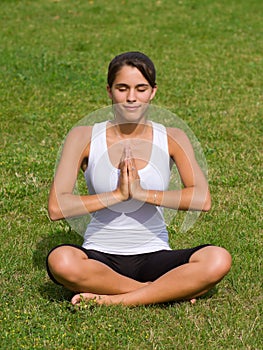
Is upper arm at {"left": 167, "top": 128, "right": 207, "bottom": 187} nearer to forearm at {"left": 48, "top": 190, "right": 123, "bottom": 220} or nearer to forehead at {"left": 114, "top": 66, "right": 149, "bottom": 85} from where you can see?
forehead at {"left": 114, "top": 66, "right": 149, "bottom": 85}

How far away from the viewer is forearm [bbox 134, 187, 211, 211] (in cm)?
479

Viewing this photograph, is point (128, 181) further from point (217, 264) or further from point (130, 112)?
point (217, 264)

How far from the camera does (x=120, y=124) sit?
5012mm

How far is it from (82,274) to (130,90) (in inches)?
50.6

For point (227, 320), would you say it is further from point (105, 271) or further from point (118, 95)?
point (118, 95)

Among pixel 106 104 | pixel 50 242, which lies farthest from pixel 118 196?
pixel 106 104

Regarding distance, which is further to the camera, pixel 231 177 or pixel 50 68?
pixel 50 68

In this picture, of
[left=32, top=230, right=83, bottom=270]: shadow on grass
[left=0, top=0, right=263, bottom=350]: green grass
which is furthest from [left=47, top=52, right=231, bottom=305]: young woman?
[left=32, top=230, right=83, bottom=270]: shadow on grass

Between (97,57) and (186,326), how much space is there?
884 cm

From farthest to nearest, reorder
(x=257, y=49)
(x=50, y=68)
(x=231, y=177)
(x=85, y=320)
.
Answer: (x=257, y=49)
(x=50, y=68)
(x=231, y=177)
(x=85, y=320)

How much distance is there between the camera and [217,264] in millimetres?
4797

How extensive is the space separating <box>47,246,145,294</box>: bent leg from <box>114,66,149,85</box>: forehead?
1.20 meters

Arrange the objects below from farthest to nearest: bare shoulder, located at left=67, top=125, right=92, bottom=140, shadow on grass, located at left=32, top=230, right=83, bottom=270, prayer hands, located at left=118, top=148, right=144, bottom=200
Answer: shadow on grass, located at left=32, top=230, right=83, bottom=270
bare shoulder, located at left=67, top=125, right=92, bottom=140
prayer hands, located at left=118, top=148, right=144, bottom=200

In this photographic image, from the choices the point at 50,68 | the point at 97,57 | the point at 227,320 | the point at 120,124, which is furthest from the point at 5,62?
the point at 227,320
